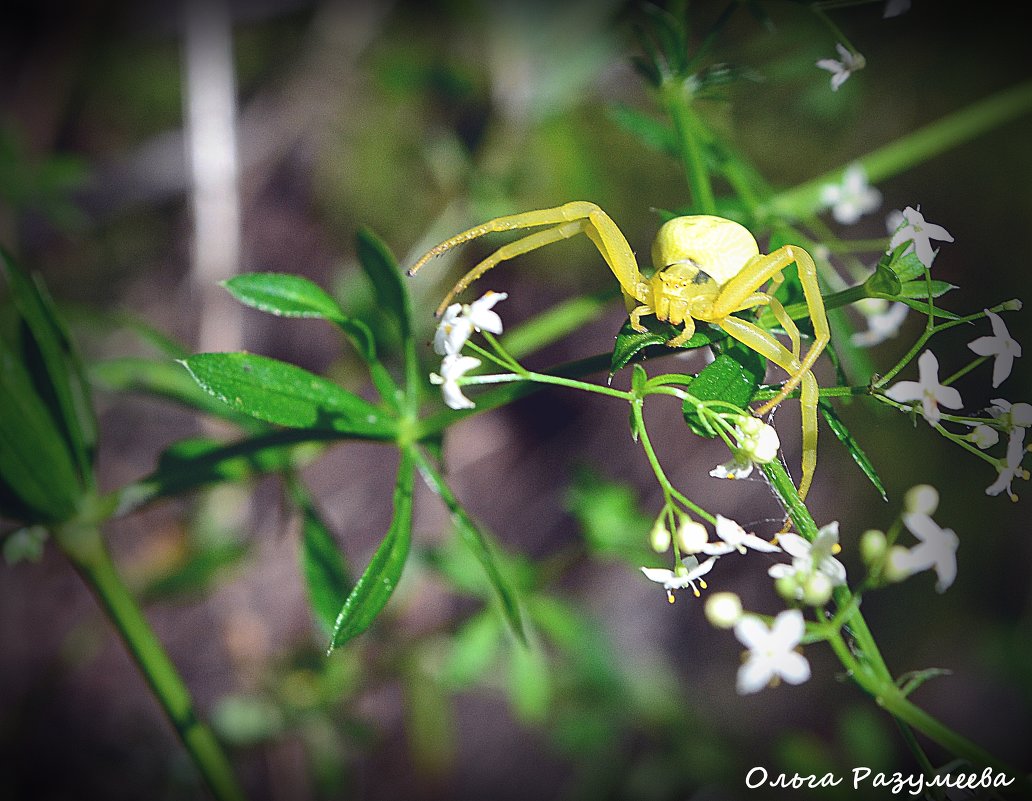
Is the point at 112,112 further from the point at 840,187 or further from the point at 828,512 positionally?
the point at 828,512

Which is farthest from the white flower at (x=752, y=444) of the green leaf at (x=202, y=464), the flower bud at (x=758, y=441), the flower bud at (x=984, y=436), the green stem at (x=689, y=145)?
the green leaf at (x=202, y=464)

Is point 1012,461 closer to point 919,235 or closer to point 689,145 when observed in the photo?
point 919,235

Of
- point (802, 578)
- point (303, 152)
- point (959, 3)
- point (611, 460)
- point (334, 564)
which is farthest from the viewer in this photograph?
point (303, 152)

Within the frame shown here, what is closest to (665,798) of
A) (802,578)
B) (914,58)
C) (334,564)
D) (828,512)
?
(828,512)

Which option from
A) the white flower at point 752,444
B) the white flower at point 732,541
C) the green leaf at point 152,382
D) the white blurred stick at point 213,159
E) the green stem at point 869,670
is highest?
the white blurred stick at point 213,159

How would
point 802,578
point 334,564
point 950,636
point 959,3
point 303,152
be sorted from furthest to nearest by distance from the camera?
1. point 303,152
2. point 950,636
3. point 959,3
4. point 334,564
5. point 802,578

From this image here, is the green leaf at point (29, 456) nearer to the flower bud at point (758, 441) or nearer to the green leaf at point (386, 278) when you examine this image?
the green leaf at point (386, 278)
